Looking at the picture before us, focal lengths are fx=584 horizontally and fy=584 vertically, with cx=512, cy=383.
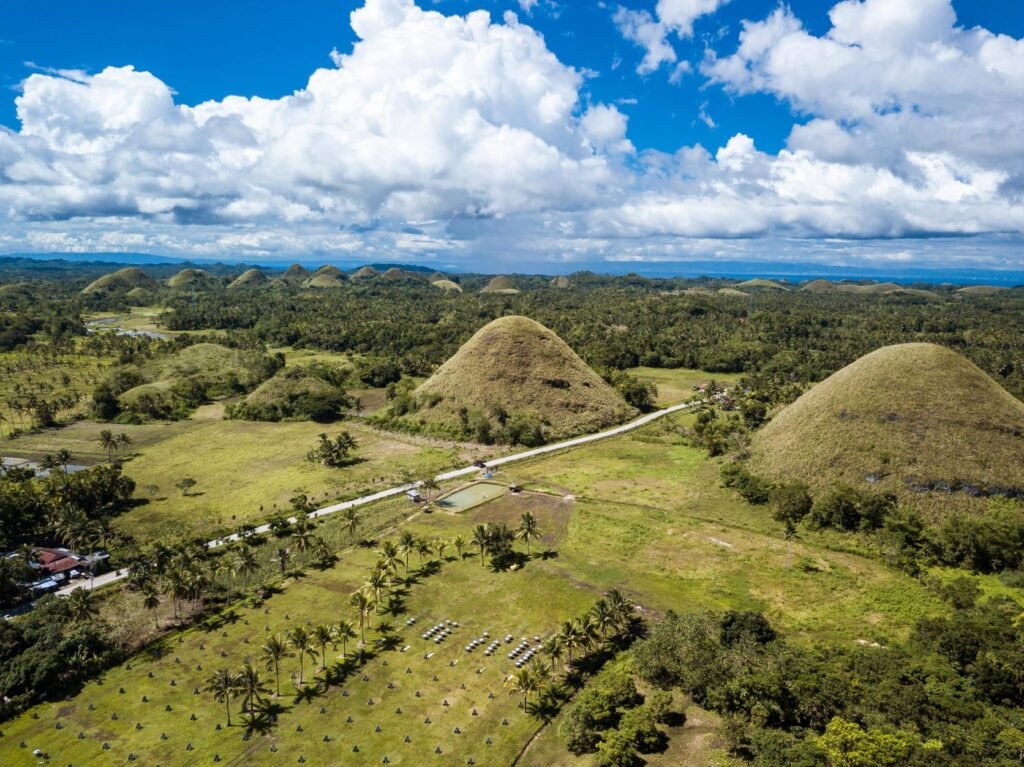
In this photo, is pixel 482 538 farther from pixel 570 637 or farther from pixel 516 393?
pixel 516 393

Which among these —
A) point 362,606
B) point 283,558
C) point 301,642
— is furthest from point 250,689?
point 283,558

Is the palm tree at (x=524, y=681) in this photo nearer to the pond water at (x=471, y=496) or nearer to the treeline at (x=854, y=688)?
the treeline at (x=854, y=688)

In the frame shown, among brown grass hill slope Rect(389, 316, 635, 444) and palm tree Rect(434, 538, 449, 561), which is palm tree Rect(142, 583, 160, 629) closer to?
palm tree Rect(434, 538, 449, 561)

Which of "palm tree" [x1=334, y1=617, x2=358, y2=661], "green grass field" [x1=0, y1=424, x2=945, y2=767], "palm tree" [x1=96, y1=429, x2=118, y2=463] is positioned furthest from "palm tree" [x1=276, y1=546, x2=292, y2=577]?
"palm tree" [x1=96, y1=429, x2=118, y2=463]

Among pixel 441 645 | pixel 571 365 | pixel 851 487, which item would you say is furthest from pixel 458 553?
pixel 571 365

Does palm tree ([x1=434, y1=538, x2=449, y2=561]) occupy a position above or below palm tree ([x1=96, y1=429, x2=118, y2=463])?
below
